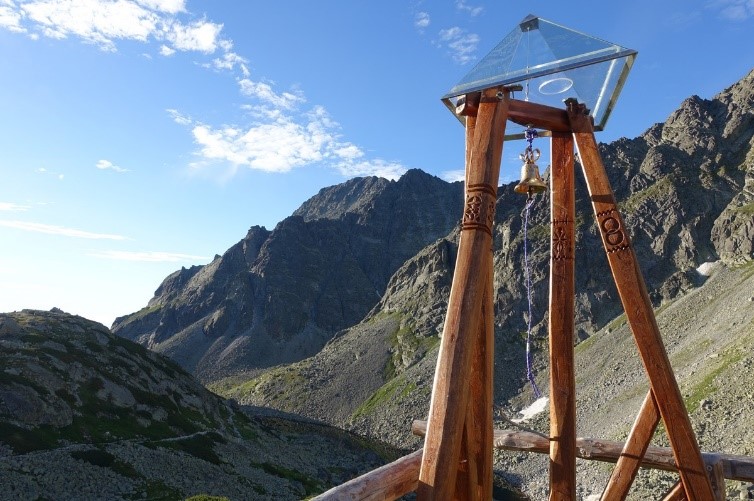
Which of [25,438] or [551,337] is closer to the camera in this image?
[551,337]

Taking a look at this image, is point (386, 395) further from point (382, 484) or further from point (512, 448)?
point (382, 484)

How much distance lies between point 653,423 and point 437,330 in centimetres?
15295

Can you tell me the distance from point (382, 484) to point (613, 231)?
4.16 meters

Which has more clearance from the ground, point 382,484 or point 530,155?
point 530,155

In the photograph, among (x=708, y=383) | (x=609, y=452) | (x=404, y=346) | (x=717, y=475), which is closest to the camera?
(x=717, y=475)

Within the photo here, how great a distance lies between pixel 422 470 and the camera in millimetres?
5164

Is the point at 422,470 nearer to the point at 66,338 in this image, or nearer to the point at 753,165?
the point at 66,338

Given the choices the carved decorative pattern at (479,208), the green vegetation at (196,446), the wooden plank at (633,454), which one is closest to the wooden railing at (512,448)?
the wooden plank at (633,454)

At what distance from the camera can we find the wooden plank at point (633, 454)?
691 cm

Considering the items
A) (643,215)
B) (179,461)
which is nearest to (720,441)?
(179,461)

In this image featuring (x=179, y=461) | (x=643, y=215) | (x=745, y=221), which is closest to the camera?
(x=179, y=461)

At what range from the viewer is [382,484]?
6.10m

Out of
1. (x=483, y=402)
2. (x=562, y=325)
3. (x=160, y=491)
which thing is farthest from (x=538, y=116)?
(x=160, y=491)

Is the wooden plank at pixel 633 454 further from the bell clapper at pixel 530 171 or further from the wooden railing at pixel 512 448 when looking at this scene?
the bell clapper at pixel 530 171
